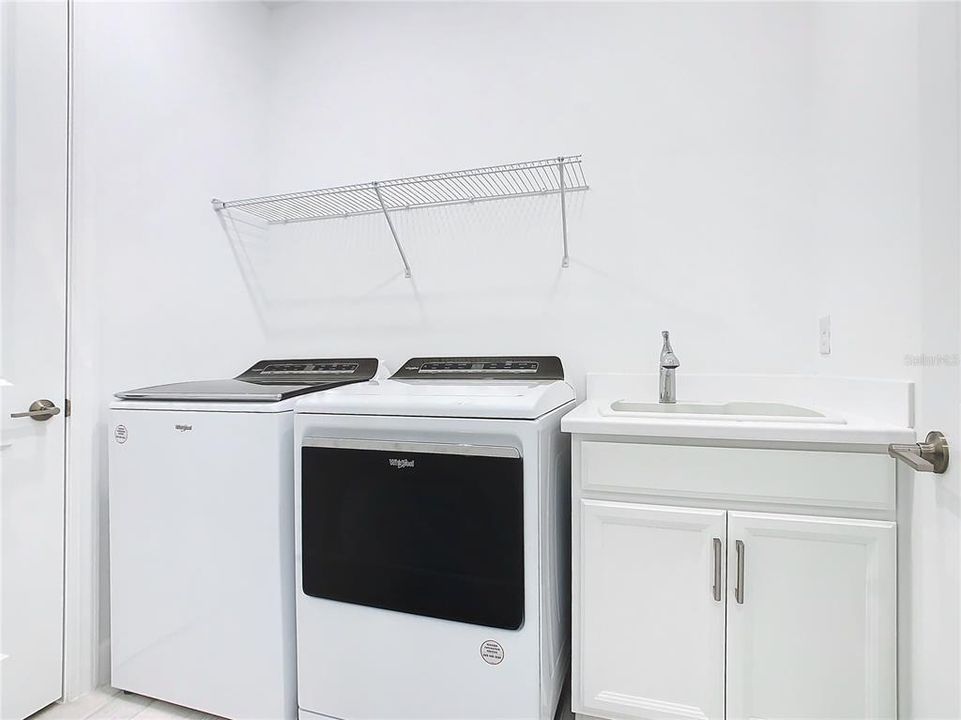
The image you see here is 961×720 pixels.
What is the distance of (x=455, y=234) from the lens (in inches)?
81.5

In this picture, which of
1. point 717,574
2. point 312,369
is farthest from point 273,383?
point 717,574

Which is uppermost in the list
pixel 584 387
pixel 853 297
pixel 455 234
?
pixel 455 234

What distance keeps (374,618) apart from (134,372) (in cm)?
114

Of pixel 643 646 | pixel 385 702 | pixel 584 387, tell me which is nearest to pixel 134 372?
pixel 385 702

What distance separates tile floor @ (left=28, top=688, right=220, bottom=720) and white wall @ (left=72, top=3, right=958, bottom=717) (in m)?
0.40

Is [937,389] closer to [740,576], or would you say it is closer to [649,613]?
[740,576]

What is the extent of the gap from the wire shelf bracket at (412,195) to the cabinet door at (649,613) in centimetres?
102

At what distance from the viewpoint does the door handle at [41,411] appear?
1.47 metres

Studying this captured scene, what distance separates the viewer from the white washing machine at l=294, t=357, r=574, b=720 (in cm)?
126

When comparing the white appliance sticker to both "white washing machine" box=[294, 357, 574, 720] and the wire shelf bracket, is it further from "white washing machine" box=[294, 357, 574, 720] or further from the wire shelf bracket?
the wire shelf bracket

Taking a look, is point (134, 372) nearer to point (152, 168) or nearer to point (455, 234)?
point (152, 168)

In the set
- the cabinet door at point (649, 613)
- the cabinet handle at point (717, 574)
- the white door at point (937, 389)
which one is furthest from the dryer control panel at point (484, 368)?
the white door at point (937, 389)

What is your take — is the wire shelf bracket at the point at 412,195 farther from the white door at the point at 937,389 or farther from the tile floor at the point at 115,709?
the tile floor at the point at 115,709

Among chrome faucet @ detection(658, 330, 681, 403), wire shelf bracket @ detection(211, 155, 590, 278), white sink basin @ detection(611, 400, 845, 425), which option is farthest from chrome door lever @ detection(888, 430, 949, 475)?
wire shelf bracket @ detection(211, 155, 590, 278)
